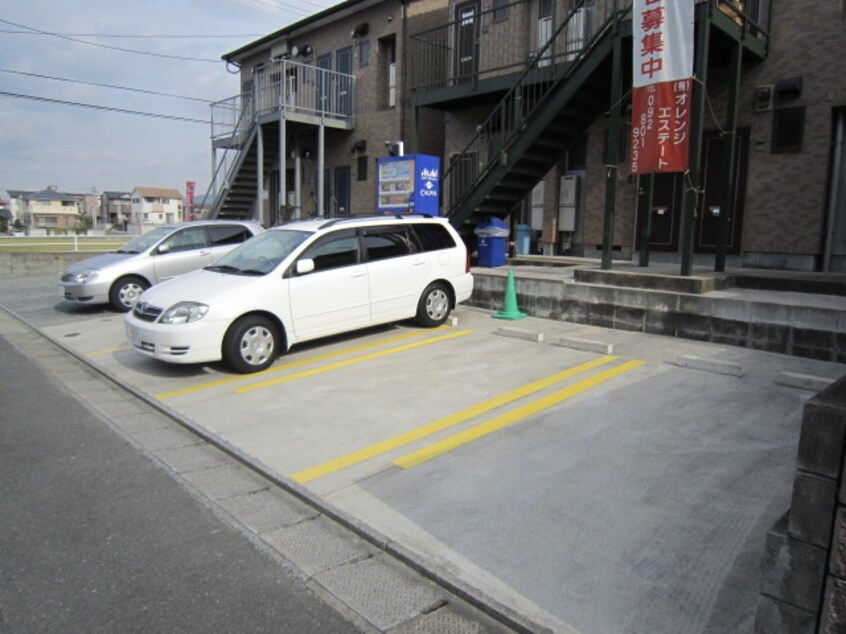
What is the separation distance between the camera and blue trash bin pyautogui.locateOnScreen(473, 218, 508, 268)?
1139 centimetres

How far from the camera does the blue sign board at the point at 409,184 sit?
11.1 metres

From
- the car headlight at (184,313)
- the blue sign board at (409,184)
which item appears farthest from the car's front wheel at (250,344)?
the blue sign board at (409,184)

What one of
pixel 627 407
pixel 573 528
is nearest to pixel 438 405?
pixel 627 407

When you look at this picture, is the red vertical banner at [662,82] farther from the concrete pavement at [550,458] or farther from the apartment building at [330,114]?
the apartment building at [330,114]

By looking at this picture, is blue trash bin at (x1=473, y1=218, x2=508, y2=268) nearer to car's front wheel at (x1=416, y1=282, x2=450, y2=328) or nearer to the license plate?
car's front wheel at (x1=416, y1=282, x2=450, y2=328)

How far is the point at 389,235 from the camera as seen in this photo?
808 cm

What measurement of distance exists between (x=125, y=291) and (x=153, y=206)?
91890mm

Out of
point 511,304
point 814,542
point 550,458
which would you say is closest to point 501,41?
point 511,304

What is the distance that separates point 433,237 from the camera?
28.3 feet

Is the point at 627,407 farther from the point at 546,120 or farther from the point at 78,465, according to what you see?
the point at 546,120

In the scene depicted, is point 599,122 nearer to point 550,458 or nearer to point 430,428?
point 430,428

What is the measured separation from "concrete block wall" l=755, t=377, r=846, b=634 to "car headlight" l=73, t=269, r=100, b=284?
1094 centimetres

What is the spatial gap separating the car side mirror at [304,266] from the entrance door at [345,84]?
12693 millimetres

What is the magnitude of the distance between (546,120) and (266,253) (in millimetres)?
5657
